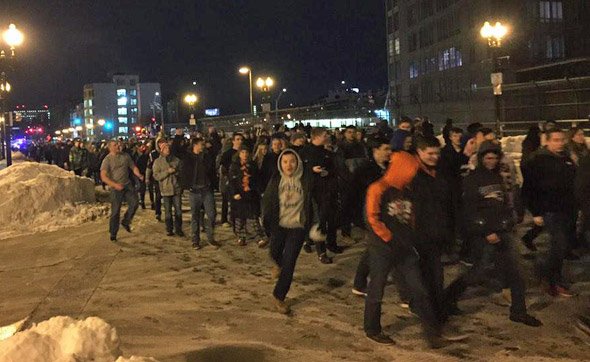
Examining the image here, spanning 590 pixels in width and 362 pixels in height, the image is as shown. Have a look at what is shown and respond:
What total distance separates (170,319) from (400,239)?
263 centimetres

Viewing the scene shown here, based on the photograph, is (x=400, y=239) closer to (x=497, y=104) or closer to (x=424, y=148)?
(x=424, y=148)

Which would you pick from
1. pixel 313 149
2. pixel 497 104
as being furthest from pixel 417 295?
pixel 497 104

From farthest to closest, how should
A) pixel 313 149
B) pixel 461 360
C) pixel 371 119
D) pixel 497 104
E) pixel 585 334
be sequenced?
pixel 371 119 < pixel 497 104 < pixel 313 149 < pixel 585 334 < pixel 461 360

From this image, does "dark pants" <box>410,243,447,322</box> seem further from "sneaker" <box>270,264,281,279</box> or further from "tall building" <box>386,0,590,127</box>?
"tall building" <box>386,0,590,127</box>

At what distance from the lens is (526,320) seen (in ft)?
21.5

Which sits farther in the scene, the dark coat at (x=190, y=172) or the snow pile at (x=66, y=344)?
the dark coat at (x=190, y=172)

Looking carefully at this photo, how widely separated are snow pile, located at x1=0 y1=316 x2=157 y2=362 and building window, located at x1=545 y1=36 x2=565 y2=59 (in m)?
59.0

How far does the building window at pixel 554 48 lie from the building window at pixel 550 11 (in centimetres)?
157

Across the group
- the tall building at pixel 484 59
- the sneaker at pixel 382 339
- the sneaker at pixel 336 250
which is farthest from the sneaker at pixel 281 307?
the tall building at pixel 484 59

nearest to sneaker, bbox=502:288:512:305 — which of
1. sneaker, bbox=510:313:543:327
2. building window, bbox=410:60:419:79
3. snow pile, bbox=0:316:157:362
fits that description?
sneaker, bbox=510:313:543:327

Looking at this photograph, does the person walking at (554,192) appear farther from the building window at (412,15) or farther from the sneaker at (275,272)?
the building window at (412,15)

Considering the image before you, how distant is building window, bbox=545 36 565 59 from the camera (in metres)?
58.0

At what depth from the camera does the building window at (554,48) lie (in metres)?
58.0

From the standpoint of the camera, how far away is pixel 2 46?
938 inches
